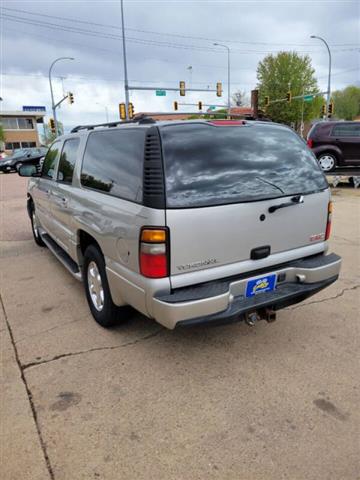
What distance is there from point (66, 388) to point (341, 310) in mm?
2779

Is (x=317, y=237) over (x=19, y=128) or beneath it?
beneath

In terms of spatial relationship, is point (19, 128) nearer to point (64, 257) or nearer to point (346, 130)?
point (346, 130)

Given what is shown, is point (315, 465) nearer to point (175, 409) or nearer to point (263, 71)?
point (175, 409)

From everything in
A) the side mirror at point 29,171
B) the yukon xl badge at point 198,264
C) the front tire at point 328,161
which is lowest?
the front tire at point 328,161

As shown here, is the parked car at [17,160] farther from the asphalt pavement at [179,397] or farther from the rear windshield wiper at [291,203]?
the rear windshield wiper at [291,203]

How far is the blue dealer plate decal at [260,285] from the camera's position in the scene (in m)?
2.81

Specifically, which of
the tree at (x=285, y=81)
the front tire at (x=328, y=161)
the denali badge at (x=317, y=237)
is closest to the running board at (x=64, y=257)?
the denali badge at (x=317, y=237)

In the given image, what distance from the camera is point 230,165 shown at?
2740 millimetres

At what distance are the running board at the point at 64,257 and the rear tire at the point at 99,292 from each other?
1.02ft

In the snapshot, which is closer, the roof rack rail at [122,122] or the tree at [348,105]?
the roof rack rail at [122,122]

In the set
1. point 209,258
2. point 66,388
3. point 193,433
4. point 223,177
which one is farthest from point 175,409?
point 223,177

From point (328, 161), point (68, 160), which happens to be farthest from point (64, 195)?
point (328, 161)

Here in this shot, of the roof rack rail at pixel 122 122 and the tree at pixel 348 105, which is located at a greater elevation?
the tree at pixel 348 105

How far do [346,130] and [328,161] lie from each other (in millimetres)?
1111
